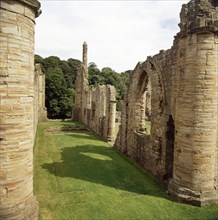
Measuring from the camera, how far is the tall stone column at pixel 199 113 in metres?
7.63

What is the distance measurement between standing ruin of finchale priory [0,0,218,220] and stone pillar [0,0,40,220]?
0.8 inches

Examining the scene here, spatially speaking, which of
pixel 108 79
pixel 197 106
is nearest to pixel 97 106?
pixel 197 106

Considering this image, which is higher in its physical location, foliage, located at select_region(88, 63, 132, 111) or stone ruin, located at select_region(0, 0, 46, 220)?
foliage, located at select_region(88, 63, 132, 111)

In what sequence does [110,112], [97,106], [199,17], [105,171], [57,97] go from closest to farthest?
[199,17], [105,171], [110,112], [97,106], [57,97]

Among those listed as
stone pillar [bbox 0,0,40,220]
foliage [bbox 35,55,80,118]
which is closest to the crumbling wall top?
stone pillar [bbox 0,0,40,220]

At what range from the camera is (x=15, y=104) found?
5.41 meters

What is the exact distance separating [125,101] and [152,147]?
4317mm

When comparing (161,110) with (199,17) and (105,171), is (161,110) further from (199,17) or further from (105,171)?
(199,17)

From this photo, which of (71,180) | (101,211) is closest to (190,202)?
(101,211)

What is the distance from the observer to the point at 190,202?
764 cm

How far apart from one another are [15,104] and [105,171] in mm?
6254

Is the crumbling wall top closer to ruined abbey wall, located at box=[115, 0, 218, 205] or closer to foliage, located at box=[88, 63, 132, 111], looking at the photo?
ruined abbey wall, located at box=[115, 0, 218, 205]

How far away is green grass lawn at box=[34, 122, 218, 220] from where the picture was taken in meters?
7.02

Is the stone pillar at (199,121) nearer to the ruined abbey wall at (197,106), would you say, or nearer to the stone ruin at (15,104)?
the ruined abbey wall at (197,106)
